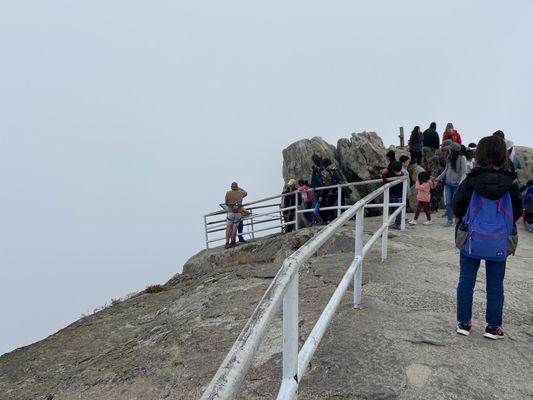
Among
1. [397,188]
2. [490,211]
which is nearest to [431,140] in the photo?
[397,188]

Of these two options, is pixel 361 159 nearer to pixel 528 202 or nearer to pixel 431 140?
pixel 431 140

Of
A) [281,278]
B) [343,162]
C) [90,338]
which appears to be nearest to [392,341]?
[281,278]

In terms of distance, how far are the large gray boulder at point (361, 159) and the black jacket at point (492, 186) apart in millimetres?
14362

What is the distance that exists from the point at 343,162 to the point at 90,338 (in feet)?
48.9

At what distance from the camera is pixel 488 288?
3818 mm

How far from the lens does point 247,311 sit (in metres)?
5.26

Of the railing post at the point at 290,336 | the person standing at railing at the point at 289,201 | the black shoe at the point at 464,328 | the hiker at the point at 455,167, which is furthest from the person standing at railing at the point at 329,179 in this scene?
the railing post at the point at 290,336

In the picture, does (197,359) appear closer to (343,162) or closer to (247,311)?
(247,311)

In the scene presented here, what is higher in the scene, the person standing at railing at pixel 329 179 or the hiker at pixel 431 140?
the hiker at pixel 431 140

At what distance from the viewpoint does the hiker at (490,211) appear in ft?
11.6

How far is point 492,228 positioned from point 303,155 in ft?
54.9

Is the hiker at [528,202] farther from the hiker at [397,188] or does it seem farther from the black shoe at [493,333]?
the black shoe at [493,333]

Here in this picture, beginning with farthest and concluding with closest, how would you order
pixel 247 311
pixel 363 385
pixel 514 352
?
1. pixel 247 311
2. pixel 514 352
3. pixel 363 385

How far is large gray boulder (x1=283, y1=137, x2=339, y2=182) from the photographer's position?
19875 mm
